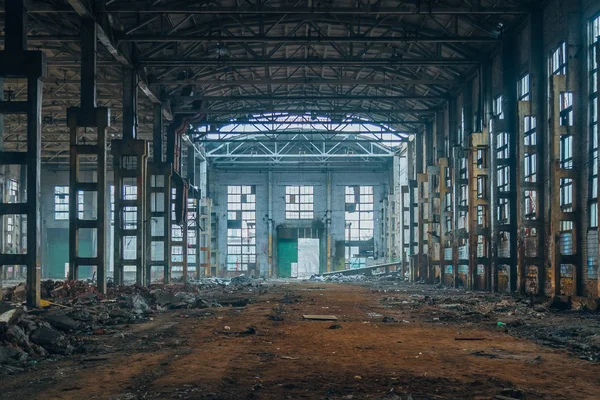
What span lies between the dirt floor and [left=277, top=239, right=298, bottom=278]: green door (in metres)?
37.2

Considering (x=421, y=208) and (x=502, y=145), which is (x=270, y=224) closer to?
(x=421, y=208)

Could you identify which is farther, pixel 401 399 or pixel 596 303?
pixel 596 303

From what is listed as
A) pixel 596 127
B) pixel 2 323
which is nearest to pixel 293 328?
pixel 2 323

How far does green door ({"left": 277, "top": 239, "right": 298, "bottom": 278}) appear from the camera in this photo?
4981cm

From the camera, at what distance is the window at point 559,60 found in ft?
59.7

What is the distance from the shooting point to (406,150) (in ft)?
140

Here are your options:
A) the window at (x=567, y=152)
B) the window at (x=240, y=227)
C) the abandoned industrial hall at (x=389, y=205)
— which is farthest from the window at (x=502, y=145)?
the window at (x=240, y=227)

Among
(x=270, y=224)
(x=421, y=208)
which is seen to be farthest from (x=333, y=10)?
(x=270, y=224)

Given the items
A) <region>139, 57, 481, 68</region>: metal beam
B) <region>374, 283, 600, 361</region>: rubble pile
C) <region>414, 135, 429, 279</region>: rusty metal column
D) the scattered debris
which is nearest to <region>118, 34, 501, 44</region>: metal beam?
<region>139, 57, 481, 68</region>: metal beam

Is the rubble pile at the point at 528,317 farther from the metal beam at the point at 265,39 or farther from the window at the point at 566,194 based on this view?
the metal beam at the point at 265,39

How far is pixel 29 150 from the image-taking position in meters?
14.2

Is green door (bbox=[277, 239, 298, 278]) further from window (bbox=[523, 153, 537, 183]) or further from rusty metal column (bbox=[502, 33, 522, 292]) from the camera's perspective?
window (bbox=[523, 153, 537, 183])

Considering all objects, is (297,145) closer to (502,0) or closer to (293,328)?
(502,0)

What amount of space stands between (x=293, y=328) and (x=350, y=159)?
124 feet
